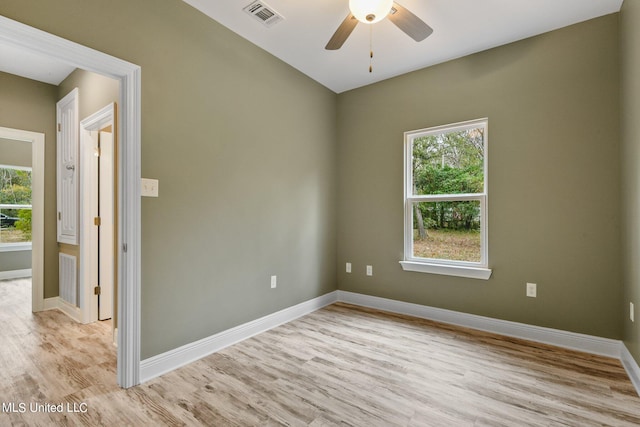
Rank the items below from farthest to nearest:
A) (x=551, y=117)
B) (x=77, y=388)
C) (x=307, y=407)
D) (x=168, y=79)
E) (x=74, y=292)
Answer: (x=74, y=292) < (x=551, y=117) < (x=168, y=79) < (x=77, y=388) < (x=307, y=407)

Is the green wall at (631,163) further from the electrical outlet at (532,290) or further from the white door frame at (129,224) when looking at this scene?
the white door frame at (129,224)

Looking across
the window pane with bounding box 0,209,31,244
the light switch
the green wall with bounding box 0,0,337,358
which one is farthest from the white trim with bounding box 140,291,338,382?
the window pane with bounding box 0,209,31,244

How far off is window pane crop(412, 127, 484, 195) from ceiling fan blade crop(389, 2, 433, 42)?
4.55 ft

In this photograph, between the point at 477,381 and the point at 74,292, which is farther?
the point at 74,292

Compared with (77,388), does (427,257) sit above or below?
above

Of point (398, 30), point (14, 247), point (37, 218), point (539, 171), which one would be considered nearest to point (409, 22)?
point (398, 30)

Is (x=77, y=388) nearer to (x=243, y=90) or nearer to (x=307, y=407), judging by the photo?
(x=307, y=407)

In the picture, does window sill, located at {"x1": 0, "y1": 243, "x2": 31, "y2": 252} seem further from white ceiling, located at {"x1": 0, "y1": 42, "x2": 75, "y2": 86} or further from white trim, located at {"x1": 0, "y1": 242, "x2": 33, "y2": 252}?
white ceiling, located at {"x1": 0, "y1": 42, "x2": 75, "y2": 86}

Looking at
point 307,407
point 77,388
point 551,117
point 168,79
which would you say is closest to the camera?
point 307,407

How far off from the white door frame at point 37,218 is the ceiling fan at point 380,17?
3803mm

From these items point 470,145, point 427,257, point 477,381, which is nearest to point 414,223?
point 427,257

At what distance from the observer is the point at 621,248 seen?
95.7 inches

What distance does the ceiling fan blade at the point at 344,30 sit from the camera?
2060 millimetres

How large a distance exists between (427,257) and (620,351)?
1.67 m
